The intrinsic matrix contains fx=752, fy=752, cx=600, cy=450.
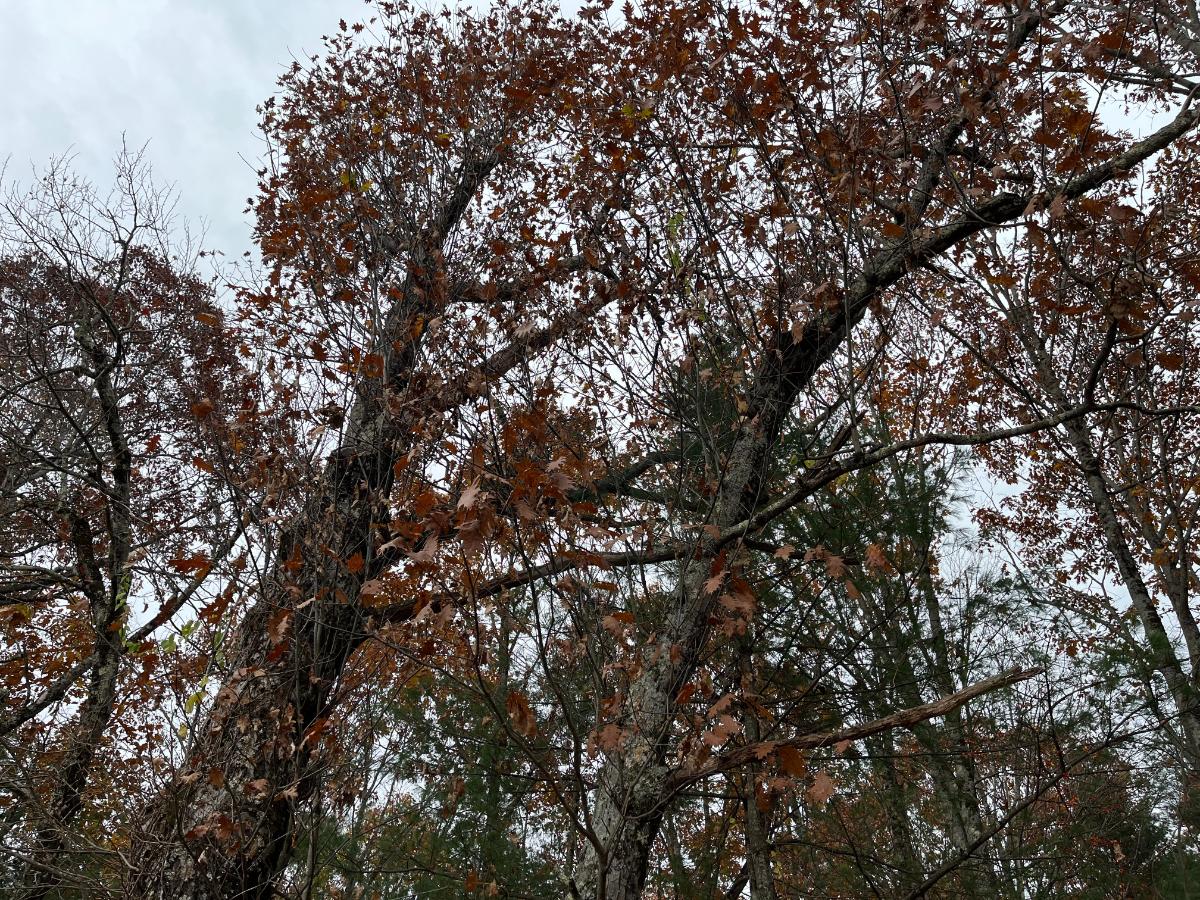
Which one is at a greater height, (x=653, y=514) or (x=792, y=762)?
(x=653, y=514)

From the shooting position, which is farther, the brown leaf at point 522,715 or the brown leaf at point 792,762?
the brown leaf at point 792,762

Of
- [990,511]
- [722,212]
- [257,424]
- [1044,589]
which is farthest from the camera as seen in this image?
[990,511]

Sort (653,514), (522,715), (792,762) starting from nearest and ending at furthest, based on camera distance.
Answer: (522,715) → (792,762) → (653,514)

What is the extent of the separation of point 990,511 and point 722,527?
379 inches

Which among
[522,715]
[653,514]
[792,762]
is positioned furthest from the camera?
[653,514]

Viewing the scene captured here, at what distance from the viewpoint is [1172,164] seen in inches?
329

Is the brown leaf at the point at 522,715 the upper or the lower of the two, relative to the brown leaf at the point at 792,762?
upper

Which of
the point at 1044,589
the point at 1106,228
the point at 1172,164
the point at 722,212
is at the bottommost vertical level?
the point at 1044,589

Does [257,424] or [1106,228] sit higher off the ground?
[1106,228]

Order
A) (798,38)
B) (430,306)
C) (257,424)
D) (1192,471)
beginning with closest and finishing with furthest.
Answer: (257,424), (430,306), (798,38), (1192,471)

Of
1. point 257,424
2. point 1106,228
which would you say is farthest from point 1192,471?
point 257,424

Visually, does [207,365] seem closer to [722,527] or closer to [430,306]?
[430,306]

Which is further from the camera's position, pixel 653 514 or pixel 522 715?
pixel 653 514

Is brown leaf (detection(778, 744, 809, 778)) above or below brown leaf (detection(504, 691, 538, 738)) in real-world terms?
below
